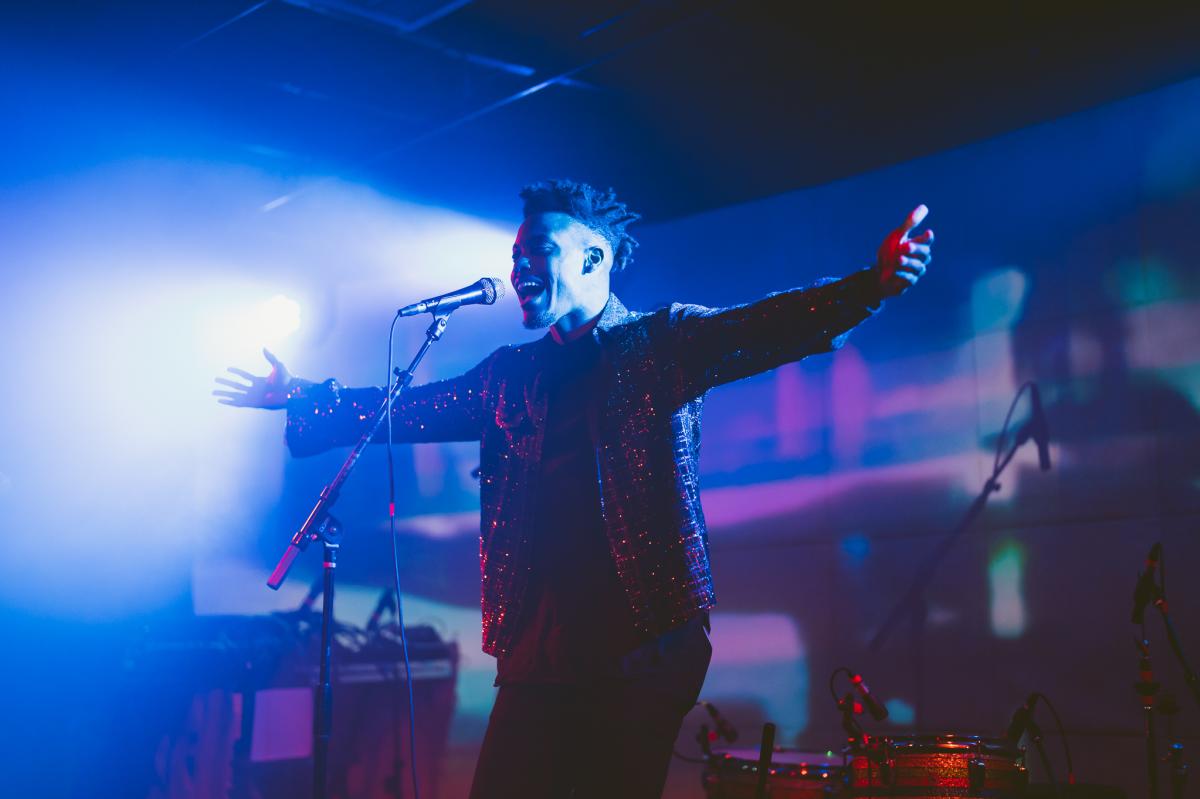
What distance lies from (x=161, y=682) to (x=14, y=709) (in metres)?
0.61

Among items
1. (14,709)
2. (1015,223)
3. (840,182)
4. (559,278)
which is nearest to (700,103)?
(840,182)

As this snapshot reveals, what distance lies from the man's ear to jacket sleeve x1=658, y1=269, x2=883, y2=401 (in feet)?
1.09

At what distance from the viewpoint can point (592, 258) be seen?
3141 mm

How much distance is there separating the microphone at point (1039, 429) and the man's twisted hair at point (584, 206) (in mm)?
2486

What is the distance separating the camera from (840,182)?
5.72 m

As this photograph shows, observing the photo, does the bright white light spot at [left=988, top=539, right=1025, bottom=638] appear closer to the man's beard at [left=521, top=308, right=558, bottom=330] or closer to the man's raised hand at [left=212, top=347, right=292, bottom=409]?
the man's beard at [left=521, top=308, right=558, bottom=330]

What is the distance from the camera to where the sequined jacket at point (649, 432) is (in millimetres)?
2543

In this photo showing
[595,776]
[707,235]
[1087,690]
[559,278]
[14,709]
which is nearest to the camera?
[595,776]

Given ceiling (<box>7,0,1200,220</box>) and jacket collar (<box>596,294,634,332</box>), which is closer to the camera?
jacket collar (<box>596,294,634,332</box>)

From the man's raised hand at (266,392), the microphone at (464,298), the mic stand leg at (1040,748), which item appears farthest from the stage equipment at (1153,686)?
the man's raised hand at (266,392)

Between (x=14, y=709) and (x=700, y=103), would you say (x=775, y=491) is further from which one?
(x=14, y=709)

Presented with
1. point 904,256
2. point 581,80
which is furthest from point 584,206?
point 581,80

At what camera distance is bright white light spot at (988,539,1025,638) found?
15.9ft

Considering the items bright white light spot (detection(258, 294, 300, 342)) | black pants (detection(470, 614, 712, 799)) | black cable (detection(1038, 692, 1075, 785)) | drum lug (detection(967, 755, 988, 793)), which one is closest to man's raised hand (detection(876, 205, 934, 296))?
black pants (detection(470, 614, 712, 799))
